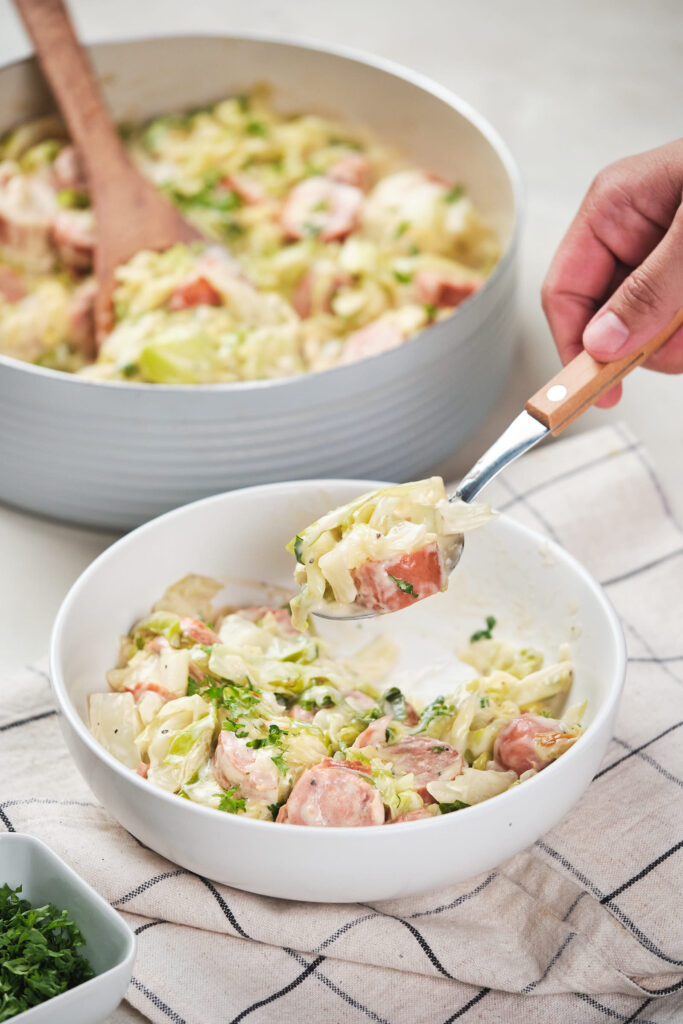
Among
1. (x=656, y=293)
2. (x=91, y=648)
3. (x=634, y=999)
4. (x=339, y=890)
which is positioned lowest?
(x=634, y=999)

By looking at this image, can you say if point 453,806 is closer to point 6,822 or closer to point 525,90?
point 6,822

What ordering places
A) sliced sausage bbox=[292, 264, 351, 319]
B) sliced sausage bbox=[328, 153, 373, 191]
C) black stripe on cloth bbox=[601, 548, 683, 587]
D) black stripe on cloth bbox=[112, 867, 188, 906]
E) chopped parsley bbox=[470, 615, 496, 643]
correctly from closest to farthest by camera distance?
1. black stripe on cloth bbox=[112, 867, 188, 906]
2. chopped parsley bbox=[470, 615, 496, 643]
3. black stripe on cloth bbox=[601, 548, 683, 587]
4. sliced sausage bbox=[292, 264, 351, 319]
5. sliced sausage bbox=[328, 153, 373, 191]

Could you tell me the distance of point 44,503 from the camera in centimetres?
170

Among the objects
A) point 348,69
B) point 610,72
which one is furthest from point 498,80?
point 348,69

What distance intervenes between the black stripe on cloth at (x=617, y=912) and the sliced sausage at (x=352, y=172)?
138cm

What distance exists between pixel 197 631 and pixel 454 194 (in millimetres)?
1112

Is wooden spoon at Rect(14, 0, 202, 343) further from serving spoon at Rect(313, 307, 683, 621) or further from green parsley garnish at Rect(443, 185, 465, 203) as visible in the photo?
serving spoon at Rect(313, 307, 683, 621)

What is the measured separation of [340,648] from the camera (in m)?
1.52

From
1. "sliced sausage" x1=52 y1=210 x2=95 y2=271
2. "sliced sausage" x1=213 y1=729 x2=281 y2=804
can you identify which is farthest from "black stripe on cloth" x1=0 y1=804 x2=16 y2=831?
"sliced sausage" x1=52 y1=210 x2=95 y2=271

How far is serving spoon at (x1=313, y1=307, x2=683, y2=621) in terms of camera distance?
1308 millimetres

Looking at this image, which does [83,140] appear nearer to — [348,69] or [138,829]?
[348,69]

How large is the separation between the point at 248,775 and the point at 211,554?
401mm

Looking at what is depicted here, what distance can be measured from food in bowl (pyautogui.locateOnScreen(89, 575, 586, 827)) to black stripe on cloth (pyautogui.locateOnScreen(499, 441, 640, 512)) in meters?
0.32

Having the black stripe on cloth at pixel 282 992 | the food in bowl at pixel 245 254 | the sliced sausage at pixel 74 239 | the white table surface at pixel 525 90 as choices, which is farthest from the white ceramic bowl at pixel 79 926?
the sliced sausage at pixel 74 239
